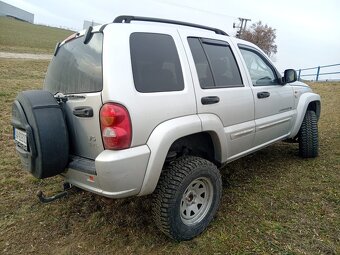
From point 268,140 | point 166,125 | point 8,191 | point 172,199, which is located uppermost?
point 166,125

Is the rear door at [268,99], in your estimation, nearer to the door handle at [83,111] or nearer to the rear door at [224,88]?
the rear door at [224,88]

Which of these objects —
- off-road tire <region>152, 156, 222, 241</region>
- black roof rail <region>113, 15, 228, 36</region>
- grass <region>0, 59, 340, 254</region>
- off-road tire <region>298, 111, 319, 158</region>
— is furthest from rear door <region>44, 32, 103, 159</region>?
off-road tire <region>298, 111, 319, 158</region>

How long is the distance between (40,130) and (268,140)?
8.93ft

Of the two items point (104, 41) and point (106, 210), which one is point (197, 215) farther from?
point (104, 41)

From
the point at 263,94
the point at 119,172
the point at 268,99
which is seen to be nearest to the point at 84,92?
the point at 119,172

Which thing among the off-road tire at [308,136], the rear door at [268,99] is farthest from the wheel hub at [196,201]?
the off-road tire at [308,136]

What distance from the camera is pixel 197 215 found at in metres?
2.81

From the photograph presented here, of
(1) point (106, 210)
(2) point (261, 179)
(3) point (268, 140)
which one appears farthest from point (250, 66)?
(1) point (106, 210)

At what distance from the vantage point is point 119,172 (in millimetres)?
2172

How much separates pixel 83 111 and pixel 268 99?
229 cm

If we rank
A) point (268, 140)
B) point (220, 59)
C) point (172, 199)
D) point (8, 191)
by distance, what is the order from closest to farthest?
point (172, 199) < point (220, 59) < point (8, 191) < point (268, 140)

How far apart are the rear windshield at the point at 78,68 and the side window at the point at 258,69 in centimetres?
185

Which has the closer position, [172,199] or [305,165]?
[172,199]

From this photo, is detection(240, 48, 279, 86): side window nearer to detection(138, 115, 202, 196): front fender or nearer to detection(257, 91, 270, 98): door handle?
detection(257, 91, 270, 98): door handle
